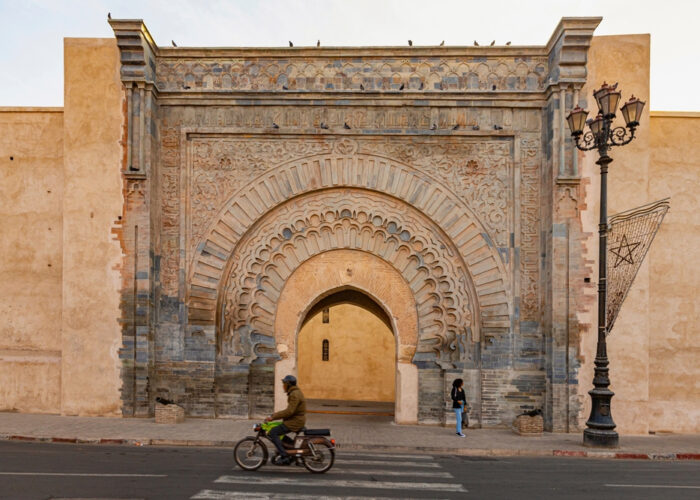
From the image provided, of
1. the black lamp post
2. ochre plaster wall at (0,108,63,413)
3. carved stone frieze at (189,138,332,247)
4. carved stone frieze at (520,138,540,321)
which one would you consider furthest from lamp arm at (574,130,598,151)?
ochre plaster wall at (0,108,63,413)

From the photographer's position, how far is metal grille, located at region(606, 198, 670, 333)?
10.3 m

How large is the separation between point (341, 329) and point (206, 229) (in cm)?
951

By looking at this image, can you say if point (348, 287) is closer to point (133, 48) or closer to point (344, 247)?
point (344, 247)

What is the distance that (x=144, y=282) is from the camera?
11.1 metres

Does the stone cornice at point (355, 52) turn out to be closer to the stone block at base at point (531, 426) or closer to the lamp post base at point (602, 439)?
the stone block at base at point (531, 426)

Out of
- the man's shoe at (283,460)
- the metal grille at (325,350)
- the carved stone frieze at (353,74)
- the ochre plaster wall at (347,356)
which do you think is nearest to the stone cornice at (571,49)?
the carved stone frieze at (353,74)

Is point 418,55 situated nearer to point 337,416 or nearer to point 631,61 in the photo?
point 631,61

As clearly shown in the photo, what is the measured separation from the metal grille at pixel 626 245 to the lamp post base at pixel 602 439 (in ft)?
6.58

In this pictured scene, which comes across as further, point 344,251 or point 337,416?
point 337,416

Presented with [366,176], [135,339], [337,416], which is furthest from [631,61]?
[135,339]

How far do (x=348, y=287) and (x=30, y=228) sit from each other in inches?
258

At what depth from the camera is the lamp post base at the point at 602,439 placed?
9.02 meters

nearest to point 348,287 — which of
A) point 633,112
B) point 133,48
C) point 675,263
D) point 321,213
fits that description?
point 321,213

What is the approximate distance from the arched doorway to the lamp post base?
10.7m
